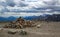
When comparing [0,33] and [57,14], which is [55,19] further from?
[0,33]

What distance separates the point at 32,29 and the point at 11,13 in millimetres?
398

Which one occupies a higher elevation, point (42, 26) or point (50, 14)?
point (50, 14)

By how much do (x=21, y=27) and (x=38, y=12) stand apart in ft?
1.11

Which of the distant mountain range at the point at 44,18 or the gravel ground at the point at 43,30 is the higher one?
the distant mountain range at the point at 44,18

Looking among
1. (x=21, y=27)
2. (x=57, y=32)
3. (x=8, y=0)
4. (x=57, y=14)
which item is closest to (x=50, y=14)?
(x=57, y=14)

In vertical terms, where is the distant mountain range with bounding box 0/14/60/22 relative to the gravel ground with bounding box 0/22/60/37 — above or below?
above

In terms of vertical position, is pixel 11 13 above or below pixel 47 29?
above

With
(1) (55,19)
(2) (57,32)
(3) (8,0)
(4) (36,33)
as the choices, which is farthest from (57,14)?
(3) (8,0)

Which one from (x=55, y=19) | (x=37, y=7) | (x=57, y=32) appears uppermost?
(x=37, y=7)

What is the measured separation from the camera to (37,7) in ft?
7.18

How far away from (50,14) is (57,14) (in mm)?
103

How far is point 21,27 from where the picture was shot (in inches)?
84.7

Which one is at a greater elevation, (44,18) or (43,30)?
(44,18)

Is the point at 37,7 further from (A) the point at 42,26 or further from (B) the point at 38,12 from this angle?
(A) the point at 42,26
